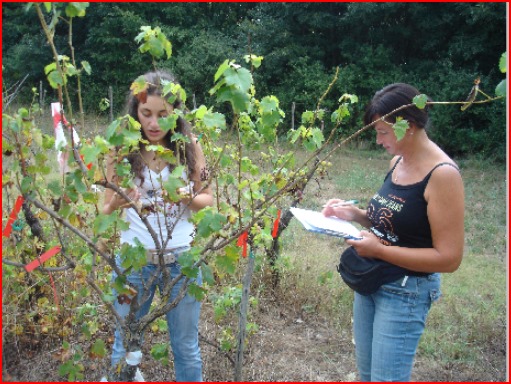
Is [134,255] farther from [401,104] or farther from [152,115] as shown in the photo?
[401,104]

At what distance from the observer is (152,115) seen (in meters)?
1.73

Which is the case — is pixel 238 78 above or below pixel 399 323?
above

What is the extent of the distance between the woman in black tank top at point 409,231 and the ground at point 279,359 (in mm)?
984

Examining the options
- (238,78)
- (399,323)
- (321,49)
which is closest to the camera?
(238,78)

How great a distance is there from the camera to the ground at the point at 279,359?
2.50 meters

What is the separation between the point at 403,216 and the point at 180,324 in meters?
0.85

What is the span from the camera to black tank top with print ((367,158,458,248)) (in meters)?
1.58

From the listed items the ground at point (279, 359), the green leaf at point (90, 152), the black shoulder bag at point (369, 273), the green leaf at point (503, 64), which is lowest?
the ground at point (279, 359)

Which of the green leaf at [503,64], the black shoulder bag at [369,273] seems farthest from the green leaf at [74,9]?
the black shoulder bag at [369,273]

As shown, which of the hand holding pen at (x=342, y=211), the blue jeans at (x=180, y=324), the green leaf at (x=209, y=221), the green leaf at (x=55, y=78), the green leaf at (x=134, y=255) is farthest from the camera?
the hand holding pen at (x=342, y=211)

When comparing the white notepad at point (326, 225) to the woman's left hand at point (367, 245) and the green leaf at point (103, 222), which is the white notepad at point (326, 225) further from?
the green leaf at point (103, 222)

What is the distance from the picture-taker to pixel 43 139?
148 centimetres

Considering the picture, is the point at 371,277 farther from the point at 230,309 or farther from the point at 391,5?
the point at 391,5

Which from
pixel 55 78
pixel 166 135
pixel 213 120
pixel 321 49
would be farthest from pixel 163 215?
pixel 321 49
